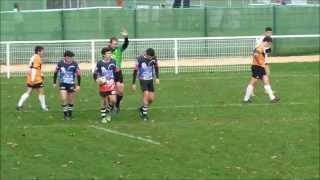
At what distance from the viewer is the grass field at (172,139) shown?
12.8 metres

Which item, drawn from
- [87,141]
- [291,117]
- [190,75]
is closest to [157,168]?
[87,141]

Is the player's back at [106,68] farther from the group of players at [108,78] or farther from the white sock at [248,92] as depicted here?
the white sock at [248,92]

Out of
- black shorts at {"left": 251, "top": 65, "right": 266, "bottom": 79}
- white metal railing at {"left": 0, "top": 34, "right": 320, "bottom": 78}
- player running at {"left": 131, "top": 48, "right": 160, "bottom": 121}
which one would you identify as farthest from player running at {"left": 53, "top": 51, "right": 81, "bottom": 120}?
white metal railing at {"left": 0, "top": 34, "right": 320, "bottom": 78}

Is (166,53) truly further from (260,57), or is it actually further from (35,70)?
(35,70)

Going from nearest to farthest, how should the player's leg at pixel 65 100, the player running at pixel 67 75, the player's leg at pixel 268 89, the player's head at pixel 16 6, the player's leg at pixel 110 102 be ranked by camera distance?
1. the player's leg at pixel 110 102
2. the player running at pixel 67 75
3. the player's leg at pixel 65 100
4. the player's leg at pixel 268 89
5. the player's head at pixel 16 6

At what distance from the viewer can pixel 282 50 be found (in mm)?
34500

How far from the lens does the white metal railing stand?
89.6 feet

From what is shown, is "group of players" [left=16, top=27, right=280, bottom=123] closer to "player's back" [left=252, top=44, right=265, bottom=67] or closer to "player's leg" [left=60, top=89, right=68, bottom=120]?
"player's leg" [left=60, top=89, right=68, bottom=120]

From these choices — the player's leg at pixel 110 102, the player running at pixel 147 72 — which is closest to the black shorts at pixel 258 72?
the player running at pixel 147 72

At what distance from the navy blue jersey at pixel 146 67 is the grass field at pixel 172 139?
3.26 feet

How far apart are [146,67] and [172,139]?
8.02 ft

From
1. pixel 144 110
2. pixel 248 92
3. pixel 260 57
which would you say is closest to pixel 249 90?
pixel 248 92

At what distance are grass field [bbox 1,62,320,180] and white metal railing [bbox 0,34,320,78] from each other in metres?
5.05

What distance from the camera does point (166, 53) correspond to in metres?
28.3
